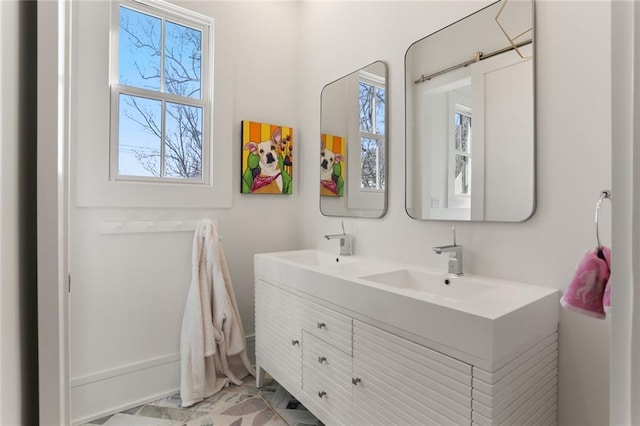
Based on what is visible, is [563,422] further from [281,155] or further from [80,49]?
[80,49]

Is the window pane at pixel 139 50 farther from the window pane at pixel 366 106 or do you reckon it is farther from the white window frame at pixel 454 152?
the white window frame at pixel 454 152

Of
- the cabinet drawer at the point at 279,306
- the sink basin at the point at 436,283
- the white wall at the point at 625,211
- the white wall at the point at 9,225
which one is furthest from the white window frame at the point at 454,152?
the white wall at the point at 9,225

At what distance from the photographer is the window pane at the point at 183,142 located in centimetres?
220

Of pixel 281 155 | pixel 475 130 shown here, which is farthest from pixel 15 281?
pixel 281 155

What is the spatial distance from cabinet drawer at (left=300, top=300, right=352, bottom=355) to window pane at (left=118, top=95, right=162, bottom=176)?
135 cm

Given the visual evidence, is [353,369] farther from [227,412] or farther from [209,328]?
[209,328]

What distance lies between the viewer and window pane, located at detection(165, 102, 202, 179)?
7.22 feet

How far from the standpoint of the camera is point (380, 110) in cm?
197

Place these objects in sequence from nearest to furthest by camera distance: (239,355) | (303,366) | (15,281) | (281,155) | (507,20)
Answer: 1. (15,281)
2. (507,20)
3. (303,366)
4. (239,355)
5. (281,155)

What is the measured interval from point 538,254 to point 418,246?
56cm

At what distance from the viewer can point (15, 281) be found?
1.44ft

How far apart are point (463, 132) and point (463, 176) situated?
0.67ft

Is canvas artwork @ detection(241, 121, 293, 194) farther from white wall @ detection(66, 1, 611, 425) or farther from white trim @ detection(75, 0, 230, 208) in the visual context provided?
white trim @ detection(75, 0, 230, 208)

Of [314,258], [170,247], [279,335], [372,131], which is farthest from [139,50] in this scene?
[279,335]
